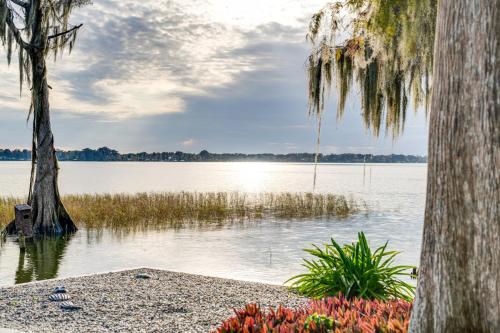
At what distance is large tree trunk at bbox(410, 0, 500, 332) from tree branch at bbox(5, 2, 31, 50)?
15.9 metres

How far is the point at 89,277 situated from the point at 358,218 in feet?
63.0

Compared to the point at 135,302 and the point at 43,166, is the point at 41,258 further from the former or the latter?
the point at 135,302

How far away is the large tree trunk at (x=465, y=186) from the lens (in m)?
3.08

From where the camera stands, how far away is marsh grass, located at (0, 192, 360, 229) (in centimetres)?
2064

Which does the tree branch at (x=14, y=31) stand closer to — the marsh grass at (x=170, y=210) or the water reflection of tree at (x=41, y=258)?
the water reflection of tree at (x=41, y=258)

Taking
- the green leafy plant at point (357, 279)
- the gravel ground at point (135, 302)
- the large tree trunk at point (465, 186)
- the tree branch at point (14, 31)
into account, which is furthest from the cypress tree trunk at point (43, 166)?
the large tree trunk at point (465, 186)

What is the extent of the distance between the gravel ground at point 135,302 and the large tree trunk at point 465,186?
301 centimetres

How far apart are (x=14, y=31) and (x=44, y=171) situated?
15.2 feet

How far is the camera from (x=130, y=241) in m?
17.3

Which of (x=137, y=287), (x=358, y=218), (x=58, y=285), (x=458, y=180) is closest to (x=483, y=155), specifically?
(x=458, y=180)

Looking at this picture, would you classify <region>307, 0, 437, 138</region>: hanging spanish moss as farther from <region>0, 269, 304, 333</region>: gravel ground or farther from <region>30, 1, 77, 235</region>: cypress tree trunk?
<region>30, 1, 77, 235</region>: cypress tree trunk

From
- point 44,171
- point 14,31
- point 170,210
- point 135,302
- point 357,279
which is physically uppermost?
point 14,31

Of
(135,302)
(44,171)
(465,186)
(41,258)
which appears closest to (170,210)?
(44,171)

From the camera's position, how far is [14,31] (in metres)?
16.4
